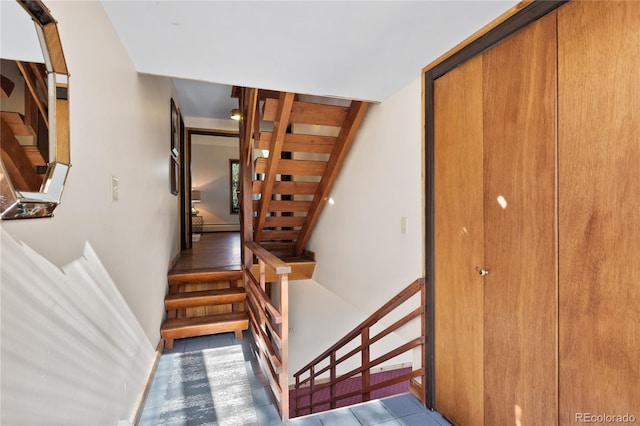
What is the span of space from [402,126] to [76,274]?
1990 millimetres

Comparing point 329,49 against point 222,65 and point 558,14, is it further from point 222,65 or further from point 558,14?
point 558,14

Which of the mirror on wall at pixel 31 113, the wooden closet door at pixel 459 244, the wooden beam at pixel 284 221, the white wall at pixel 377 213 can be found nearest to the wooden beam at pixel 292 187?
the white wall at pixel 377 213

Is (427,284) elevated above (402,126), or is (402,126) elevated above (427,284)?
(402,126)

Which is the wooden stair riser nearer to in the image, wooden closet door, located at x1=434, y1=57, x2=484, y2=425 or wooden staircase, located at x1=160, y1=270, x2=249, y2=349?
wooden staircase, located at x1=160, y1=270, x2=249, y2=349

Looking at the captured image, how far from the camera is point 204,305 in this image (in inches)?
118

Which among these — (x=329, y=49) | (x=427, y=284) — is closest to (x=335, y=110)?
(x=329, y=49)

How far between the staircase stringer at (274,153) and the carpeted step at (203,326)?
3.77ft

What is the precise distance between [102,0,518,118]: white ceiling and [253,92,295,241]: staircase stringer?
1.14 feet

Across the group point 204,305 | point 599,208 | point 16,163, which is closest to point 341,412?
point 599,208

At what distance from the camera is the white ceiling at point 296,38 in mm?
1268

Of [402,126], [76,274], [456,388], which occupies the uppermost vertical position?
[402,126]

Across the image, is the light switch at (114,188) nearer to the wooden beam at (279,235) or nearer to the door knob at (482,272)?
the door knob at (482,272)

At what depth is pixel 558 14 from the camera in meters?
1.13

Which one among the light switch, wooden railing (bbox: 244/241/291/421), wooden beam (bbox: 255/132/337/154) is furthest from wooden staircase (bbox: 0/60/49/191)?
wooden beam (bbox: 255/132/337/154)
